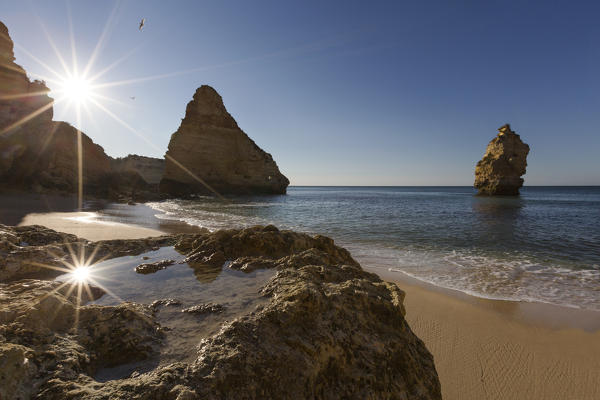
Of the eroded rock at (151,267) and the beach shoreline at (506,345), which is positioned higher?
the eroded rock at (151,267)

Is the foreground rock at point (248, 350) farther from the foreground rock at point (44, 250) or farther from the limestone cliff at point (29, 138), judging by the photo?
the limestone cliff at point (29, 138)

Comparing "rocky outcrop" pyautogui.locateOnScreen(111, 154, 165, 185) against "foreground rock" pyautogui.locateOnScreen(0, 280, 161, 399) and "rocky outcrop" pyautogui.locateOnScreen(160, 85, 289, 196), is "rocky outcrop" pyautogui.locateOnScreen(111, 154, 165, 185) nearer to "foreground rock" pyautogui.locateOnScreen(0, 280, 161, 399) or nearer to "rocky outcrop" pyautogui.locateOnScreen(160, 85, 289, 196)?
"rocky outcrop" pyautogui.locateOnScreen(160, 85, 289, 196)

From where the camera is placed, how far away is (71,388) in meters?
1.12

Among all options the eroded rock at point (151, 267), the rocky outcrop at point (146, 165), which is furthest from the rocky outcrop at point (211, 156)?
the eroded rock at point (151, 267)

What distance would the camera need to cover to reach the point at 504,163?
4306 centimetres

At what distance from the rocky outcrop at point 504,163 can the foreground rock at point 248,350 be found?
52.9 meters

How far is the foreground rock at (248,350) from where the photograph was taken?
116cm

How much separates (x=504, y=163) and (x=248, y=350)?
5515 centimetres

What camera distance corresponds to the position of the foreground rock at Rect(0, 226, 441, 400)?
116cm

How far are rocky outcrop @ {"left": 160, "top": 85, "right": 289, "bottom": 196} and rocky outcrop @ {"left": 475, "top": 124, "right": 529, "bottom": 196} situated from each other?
133 ft

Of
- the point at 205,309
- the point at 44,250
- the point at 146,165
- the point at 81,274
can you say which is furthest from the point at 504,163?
the point at 146,165

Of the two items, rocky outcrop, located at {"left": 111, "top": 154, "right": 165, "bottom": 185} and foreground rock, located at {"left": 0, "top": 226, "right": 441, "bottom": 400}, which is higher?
rocky outcrop, located at {"left": 111, "top": 154, "right": 165, "bottom": 185}

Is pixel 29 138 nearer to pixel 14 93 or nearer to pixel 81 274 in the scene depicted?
pixel 14 93

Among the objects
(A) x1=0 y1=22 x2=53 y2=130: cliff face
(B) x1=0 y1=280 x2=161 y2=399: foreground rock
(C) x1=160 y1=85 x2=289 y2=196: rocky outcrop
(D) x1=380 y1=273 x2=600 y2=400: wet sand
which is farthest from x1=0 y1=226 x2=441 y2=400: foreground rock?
(C) x1=160 y1=85 x2=289 y2=196: rocky outcrop
